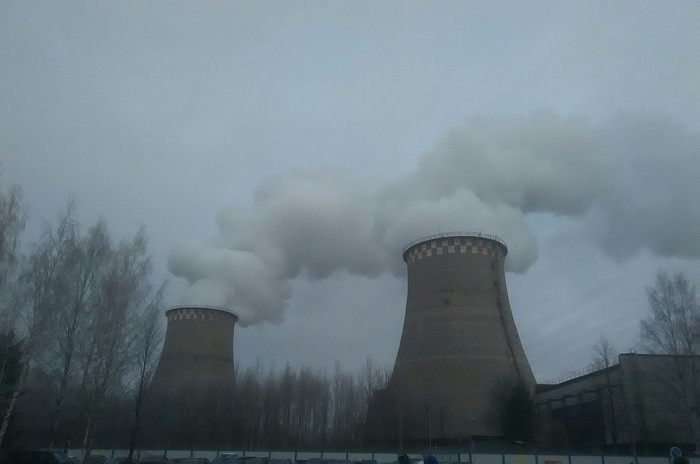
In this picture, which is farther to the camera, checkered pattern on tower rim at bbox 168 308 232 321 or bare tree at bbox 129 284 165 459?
checkered pattern on tower rim at bbox 168 308 232 321

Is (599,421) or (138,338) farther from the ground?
(138,338)

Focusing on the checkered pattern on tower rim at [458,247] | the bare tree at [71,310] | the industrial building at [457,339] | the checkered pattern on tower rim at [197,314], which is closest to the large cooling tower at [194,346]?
the checkered pattern on tower rim at [197,314]

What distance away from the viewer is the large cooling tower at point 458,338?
2931cm

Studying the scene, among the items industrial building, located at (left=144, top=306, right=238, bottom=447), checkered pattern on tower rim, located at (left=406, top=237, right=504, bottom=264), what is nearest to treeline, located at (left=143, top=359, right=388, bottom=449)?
industrial building, located at (left=144, top=306, right=238, bottom=447)

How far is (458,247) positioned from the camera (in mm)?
30391

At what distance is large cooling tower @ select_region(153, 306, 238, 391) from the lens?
34.8 metres

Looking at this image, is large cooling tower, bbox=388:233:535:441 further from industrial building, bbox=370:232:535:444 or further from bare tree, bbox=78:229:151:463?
bare tree, bbox=78:229:151:463

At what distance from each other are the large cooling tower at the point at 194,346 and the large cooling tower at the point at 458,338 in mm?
10903

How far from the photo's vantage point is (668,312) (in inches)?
979

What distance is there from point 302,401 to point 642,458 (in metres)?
21.5

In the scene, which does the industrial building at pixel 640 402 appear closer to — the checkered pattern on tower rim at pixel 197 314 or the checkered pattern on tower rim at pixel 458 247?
the checkered pattern on tower rim at pixel 458 247

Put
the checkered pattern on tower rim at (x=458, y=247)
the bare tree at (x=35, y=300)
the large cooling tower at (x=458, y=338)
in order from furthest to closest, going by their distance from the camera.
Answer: the checkered pattern on tower rim at (x=458, y=247), the large cooling tower at (x=458, y=338), the bare tree at (x=35, y=300)

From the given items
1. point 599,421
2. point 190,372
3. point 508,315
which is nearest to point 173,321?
point 190,372

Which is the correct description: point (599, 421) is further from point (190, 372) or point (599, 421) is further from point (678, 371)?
point (190, 372)
